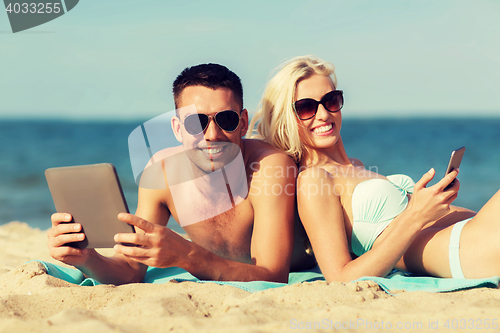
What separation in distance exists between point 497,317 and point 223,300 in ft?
4.22

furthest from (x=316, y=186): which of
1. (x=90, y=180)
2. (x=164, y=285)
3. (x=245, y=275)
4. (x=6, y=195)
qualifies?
(x=6, y=195)

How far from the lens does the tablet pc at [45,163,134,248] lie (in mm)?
2230

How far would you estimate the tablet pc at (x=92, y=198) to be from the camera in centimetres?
223

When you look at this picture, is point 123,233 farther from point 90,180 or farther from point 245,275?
point 245,275

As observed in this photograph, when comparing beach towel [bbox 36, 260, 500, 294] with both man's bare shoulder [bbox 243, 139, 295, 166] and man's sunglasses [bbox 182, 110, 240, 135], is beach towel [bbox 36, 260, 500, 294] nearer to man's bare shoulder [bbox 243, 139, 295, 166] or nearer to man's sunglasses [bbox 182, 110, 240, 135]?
man's bare shoulder [bbox 243, 139, 295, 166]

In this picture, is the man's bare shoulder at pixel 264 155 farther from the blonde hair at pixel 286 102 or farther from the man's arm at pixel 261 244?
the blonde hair at pixel 286 102

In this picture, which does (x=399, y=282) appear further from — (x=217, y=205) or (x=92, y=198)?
(x=92, y=198)

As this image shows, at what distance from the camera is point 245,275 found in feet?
8.64

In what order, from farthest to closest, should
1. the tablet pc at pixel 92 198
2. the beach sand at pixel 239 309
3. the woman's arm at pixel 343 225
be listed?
1. the woman's arm at pixel 343 225
2. the tablet pc at pixel 92 198
3. the beach sand at pixel 239 309

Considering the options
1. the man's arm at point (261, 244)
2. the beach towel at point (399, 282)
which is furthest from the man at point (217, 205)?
the beach towel at point (399, 282)

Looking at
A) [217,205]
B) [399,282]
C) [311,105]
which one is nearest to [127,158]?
[217,205]

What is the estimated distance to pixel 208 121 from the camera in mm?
2857

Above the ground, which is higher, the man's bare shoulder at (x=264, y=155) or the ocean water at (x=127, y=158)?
the man's bare shoulder at (x=264, y=155)

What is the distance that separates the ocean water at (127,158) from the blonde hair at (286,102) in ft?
13.9
